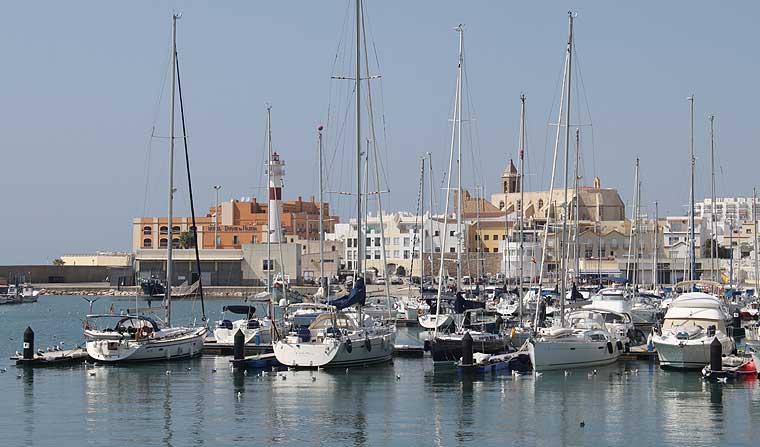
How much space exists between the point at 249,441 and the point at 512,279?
65.6m

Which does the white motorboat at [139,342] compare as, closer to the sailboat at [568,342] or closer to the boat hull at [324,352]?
the boat hull at [324,352]

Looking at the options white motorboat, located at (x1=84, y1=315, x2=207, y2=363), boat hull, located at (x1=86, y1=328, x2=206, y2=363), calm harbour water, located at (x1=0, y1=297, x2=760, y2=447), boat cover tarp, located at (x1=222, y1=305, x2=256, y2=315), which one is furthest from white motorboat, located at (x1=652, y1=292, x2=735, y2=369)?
boat cover tarp, located at (x1=222, y1=305, x2=256, y2=315)

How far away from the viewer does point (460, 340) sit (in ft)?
121

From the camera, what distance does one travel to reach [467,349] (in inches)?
1364

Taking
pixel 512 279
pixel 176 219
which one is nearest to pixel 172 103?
pixel 512 279

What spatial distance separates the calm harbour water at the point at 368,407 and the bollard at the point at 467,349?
66 centimetres

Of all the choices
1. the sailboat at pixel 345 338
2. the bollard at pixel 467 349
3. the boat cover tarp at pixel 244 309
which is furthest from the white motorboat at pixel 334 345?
the boat cover tarp at pixel 244 309

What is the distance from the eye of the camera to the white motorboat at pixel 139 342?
37156 mm

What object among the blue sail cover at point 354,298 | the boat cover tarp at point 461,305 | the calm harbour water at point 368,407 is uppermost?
the blue sail cover at point 354,298

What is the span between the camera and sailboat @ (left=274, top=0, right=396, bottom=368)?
35344mm

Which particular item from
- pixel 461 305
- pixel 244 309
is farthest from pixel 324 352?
pixel 244 309

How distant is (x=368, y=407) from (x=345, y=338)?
6081 mm

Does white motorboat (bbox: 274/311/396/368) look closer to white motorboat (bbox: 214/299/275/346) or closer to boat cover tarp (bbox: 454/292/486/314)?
white motorboat (bbox: 214/299/275/346)

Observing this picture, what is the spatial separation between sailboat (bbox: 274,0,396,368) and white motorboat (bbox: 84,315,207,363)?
362cm
